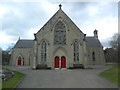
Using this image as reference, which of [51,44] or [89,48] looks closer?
[51,44]

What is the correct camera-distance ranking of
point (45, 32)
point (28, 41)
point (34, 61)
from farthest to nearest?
point (28, 41)
point (45, 32)
point (34, 61)

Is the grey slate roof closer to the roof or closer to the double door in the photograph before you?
the double door

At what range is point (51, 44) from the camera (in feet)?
77.5

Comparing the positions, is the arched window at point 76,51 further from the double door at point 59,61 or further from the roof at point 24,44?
the roof at point 24,44

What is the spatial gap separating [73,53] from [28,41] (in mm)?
26605

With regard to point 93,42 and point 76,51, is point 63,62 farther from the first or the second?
point 93,42

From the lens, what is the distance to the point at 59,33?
2441 centimetres

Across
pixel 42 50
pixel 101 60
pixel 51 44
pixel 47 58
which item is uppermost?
pixel 51 44

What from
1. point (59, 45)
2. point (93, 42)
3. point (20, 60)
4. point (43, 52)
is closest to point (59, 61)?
point (59, 45)

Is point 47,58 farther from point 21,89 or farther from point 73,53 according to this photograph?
point 21,89

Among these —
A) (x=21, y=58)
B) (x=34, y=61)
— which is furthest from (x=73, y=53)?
(x=21, y=58)

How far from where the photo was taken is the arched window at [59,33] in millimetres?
24047

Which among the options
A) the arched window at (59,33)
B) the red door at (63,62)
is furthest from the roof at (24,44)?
the red door at (63,62)

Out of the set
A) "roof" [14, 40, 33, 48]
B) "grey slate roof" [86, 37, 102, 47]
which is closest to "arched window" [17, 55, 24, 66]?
"roof" [14, 40, 33, 48]
